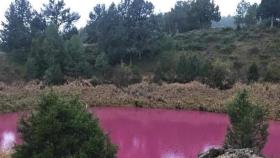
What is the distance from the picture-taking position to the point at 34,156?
891 centimetres

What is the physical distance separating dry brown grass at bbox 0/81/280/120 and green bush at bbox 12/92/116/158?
18.5 meters

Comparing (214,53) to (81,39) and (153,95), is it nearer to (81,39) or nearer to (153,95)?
(81,39)

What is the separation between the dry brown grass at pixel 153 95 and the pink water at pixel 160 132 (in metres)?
1.37

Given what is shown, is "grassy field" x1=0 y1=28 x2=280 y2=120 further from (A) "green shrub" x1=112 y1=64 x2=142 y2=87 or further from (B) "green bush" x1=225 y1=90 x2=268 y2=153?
(B) "green bush" x1=225 y1=90 x2=268 y2=153

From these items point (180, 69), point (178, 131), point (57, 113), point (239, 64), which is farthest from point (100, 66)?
point (57, 113)

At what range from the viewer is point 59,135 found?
30.8 feet

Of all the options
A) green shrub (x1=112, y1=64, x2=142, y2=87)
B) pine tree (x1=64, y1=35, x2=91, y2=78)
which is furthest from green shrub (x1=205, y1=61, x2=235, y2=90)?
pine tree (x1=64, y1=35, x2=91, y2=78)

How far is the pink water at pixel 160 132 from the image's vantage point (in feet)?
60.3

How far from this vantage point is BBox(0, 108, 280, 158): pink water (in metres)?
18.4

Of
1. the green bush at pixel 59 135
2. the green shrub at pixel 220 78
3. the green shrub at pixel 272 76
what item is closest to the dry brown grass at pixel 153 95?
the green shrub at pixel 220 78

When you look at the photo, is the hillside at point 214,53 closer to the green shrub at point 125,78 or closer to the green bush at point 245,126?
the green shrub at point 125,78

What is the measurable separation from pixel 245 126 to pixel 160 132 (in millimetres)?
9132

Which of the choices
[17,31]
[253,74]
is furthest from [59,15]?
[253,74]

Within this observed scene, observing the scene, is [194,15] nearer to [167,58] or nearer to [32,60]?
[167,58]
